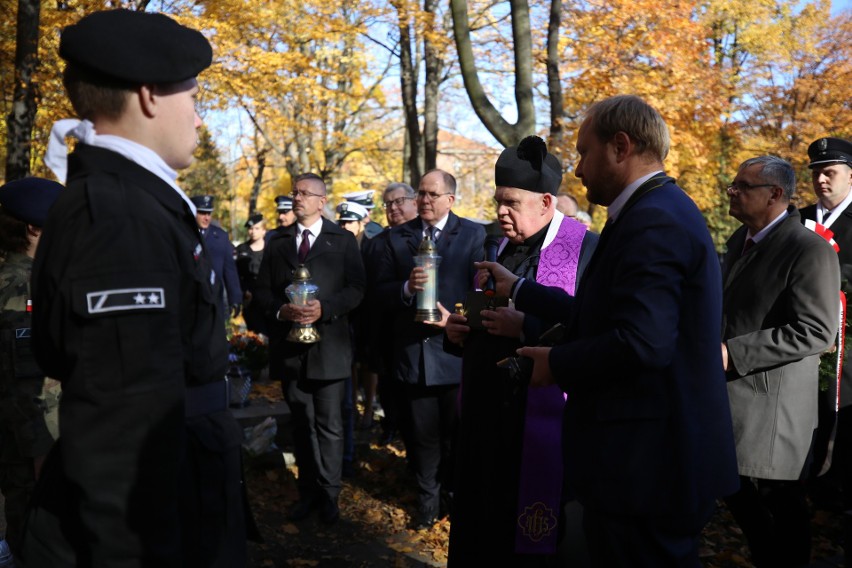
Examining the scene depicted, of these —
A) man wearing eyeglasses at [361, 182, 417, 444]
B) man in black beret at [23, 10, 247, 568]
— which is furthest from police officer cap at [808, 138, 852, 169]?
man in black beret at [23, 10, 247, 568]

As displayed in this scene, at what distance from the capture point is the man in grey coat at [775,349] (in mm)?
4031

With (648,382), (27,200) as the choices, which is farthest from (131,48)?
(27,200)

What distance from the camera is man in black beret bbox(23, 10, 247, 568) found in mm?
1715

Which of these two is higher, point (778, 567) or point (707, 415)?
point (707, 415)

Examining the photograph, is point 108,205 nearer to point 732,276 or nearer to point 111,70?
point 111,70

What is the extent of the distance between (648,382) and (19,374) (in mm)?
3089

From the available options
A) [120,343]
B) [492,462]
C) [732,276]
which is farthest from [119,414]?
[732,276]

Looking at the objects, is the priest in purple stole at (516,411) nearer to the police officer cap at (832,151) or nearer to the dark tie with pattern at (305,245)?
the dark tie with pattern at (305,245)

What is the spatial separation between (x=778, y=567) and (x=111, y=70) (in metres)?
4.13

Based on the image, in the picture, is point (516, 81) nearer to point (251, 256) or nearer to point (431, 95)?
point (251, 256)

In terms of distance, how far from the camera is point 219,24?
12766 millimetres

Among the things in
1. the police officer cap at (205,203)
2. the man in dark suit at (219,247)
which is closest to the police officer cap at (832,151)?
the man in dark suit at (219,247)

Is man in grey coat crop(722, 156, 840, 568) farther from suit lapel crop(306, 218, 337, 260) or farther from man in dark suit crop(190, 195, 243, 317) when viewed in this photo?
man in dark suit crop(190, 195, 243, 317)

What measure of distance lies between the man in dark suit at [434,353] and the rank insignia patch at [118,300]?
3.69 m
